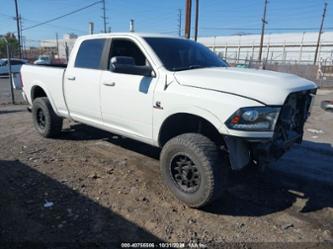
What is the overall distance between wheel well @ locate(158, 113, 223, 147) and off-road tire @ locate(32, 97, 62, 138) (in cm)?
292

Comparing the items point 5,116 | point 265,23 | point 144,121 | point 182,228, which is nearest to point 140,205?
point 182,228

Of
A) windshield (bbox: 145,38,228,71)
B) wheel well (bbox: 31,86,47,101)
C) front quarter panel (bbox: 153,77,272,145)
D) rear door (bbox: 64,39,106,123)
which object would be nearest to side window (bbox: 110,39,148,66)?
rear door (bbox: 64,39,106,123)

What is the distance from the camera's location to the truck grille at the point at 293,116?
11.1 ft

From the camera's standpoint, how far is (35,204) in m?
3.68

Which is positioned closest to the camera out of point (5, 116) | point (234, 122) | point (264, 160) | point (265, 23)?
point (234, 122)

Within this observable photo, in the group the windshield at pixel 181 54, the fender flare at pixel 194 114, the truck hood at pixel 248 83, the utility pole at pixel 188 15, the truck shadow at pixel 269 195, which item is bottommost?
the truck shadow at pixel 269 195

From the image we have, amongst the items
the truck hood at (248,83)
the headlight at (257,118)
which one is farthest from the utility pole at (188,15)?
the headlight at (257,118)

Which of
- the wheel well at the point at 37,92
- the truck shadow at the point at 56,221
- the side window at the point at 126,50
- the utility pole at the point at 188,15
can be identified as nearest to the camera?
the truck shadow at the point at 56,221

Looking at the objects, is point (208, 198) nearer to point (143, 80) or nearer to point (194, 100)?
point (194, 100)

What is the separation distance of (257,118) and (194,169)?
99 centimetres

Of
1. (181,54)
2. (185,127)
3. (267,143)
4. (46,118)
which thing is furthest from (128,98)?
(46,118)

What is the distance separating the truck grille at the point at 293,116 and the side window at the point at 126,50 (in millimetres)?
2210

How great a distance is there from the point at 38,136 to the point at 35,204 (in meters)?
3.20

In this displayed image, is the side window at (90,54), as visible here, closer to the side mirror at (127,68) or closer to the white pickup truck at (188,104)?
the white pickup truck at (188,104)
